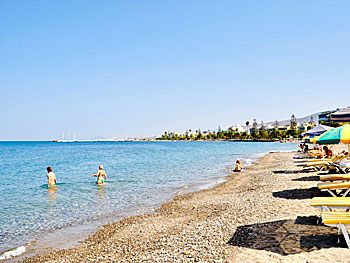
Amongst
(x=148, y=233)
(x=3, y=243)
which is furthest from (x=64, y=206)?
(x=148, y=233)

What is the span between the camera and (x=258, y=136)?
168000mm

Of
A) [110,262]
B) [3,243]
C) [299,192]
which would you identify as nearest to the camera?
[110,262]

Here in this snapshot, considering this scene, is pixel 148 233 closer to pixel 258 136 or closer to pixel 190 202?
pixel 190 202

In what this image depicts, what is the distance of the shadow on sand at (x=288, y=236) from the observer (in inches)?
207

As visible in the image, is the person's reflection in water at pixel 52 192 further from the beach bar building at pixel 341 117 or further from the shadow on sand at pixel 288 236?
the beach bar building at pixel 341 117

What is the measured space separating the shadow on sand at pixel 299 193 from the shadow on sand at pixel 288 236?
8.79ft

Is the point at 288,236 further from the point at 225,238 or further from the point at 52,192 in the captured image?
the point at 52,192

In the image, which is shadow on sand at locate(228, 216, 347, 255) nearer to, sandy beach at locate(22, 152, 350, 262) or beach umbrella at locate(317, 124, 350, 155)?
sandy beach at locate(22, 152, 350, 262)

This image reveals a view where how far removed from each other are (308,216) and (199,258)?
3302 mm

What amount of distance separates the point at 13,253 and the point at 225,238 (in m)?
5.74

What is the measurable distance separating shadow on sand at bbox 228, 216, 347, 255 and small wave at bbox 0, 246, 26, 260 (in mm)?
5716

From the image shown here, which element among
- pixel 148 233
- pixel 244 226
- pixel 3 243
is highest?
pixel 244 226

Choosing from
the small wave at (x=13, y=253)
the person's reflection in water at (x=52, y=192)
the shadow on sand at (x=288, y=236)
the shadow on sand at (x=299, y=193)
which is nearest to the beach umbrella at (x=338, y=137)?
the shadow on sand at (x=299, y=193)

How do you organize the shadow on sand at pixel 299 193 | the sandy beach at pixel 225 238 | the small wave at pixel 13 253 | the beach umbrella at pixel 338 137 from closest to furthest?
the sandy beach at pixel 225 238, the small wave at pixel 13 253, the beach umbrella at pixel 338 137, the shadow on sand at pixel 299 193
